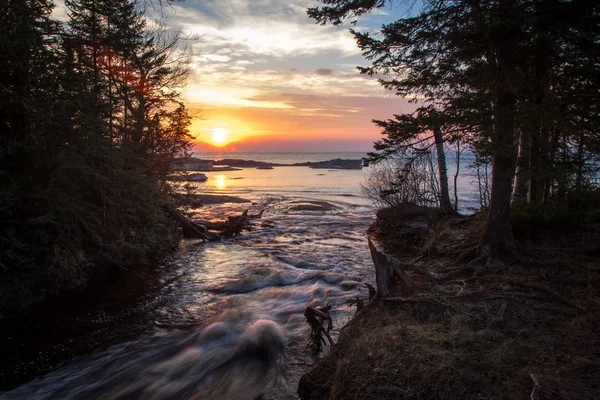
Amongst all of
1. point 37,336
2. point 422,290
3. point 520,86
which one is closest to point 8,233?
point 37,336

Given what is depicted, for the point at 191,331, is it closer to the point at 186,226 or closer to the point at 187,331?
the point at 187,331

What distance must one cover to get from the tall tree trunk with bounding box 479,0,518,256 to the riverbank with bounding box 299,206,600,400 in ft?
2.41

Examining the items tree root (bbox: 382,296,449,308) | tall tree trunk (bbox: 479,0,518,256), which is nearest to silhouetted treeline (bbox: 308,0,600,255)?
tall tree trunk (bbox: 479,0,518,256)

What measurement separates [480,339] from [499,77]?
5474 millimetres

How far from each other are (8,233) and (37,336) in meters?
2.85

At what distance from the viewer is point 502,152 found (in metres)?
6.50

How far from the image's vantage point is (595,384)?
3836mm

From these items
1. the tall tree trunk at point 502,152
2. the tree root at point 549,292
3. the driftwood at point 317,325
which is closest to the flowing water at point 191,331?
the driftwood at point 317,325

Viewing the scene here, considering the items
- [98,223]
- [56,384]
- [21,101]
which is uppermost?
[21,101]

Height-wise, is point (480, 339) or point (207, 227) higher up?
point (480, 339)

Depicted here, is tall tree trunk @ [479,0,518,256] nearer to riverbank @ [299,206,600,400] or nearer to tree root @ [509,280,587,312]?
riverbank @ [299,206,600,400]

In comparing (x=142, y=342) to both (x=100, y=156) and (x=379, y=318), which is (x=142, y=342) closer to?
(x=379, y=318)

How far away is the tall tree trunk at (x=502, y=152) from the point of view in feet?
21.8

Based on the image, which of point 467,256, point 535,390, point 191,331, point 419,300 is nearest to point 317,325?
point 419,300
